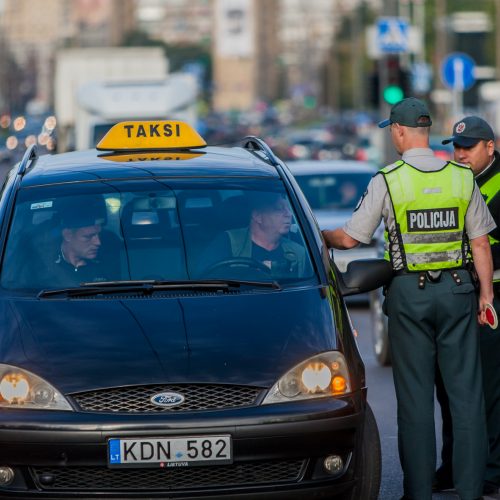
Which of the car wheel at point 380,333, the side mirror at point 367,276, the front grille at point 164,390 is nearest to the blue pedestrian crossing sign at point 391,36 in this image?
the car wheel at point 380,333

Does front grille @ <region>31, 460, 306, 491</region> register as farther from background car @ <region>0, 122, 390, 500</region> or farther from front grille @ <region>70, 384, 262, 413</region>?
front grille @ <region>70, 384, 262, 413</region>

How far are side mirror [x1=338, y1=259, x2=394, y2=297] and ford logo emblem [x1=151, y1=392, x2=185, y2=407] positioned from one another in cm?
104

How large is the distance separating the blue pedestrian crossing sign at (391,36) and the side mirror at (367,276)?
693 inches

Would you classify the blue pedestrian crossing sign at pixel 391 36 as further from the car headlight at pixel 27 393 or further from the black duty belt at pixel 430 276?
the car headlight at pixel 27 393

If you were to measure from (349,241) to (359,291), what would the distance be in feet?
0.85

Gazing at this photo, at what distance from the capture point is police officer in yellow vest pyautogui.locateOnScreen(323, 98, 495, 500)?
6477 millimetres

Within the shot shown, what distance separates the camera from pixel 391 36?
23.9 meters

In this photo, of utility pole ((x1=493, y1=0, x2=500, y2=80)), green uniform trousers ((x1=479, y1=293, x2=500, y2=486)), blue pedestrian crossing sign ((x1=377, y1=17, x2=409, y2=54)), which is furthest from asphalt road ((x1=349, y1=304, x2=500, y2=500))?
utility pole ((x1=493, y1=0, x2=500, y2=80))

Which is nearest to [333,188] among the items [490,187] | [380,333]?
[380,333]

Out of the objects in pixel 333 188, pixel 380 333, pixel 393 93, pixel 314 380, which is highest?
pixel 314 380

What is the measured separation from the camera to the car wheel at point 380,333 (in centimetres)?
1154

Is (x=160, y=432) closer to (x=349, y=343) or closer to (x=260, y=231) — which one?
(x=349, y=343)

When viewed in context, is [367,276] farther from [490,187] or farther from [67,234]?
[67,234]

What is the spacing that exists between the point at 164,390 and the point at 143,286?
0.71 m
